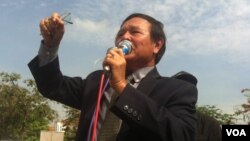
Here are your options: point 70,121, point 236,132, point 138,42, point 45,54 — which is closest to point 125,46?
point 138,42

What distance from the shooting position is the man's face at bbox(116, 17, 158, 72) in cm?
237

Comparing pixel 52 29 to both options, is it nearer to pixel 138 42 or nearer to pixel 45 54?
pixel 45 54

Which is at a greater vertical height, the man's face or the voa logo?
the man's face

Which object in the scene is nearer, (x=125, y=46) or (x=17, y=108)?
(x=125, y=46)

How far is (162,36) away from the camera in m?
2.65

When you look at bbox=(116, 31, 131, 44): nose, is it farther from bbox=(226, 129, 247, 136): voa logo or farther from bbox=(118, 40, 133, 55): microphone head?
bbox=(226, 129, 247, 136): voa logo

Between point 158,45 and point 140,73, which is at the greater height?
point 158,45

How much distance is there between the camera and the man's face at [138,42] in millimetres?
2373

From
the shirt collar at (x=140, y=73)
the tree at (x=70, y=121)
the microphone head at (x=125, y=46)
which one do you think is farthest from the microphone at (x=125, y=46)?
the tree at (x=70, y=121)

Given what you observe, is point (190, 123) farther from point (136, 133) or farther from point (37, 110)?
point (37, 110)

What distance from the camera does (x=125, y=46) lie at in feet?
7.33

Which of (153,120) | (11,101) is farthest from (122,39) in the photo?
(11,101)

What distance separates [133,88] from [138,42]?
52 cm

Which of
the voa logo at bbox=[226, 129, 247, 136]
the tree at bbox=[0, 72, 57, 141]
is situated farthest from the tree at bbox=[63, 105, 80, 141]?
the voa logo at bbox=[226, 129, 247, 136]
